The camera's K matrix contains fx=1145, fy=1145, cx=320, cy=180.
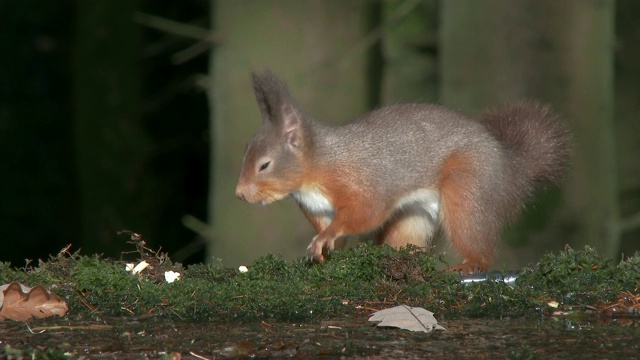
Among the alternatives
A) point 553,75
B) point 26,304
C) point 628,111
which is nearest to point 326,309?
point 26,304

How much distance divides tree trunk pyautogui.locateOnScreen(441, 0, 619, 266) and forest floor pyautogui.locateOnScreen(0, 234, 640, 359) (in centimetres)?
283

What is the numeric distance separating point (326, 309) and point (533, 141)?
2.31 meters

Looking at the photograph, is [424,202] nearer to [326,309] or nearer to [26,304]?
[326,309]

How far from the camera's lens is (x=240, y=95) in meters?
6.93

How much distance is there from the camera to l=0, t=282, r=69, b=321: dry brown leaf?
3143 millimetres

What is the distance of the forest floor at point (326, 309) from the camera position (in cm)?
270

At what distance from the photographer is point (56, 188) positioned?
10.7 metres

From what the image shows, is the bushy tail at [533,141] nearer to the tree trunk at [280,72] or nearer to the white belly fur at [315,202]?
the white belly fur at [315,202]

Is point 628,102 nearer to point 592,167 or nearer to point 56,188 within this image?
point 592,167

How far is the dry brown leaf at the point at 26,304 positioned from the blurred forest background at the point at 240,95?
113 inches

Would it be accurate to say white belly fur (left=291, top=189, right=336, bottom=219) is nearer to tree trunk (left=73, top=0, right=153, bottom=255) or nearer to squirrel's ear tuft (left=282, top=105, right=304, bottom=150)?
squirrel's ear tuft (left=282, top=105, right=304, bottom=150)

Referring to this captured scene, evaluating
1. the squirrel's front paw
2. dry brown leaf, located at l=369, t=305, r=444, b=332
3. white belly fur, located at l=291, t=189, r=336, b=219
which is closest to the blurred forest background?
white belly fur, located at l=291, t=189, r=336, b=219

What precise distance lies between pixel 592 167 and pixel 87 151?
15.7 ft

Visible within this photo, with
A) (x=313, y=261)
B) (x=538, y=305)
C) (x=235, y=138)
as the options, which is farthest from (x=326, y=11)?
(x=538, y=305)
